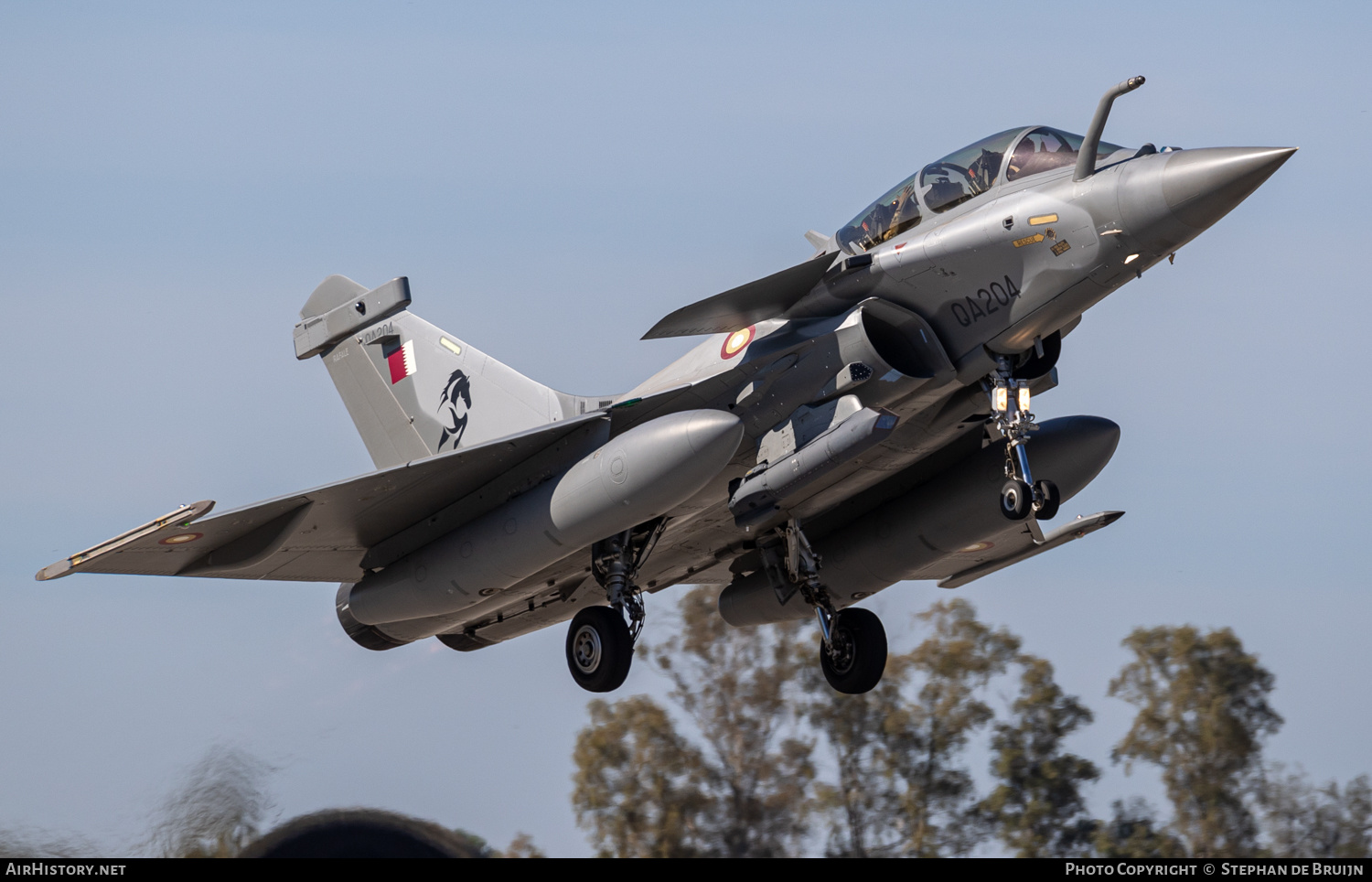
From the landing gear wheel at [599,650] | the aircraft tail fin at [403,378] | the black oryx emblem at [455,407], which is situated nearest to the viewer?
the landing gear wheel at [599,650]

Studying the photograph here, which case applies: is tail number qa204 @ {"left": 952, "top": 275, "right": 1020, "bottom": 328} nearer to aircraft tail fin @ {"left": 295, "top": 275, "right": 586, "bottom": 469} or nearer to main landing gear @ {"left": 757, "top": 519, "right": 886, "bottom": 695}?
main landing gear @ {"left": 757, "top": 519, "right": 886, "bottom": 695}

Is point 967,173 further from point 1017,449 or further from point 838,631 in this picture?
point 838,631

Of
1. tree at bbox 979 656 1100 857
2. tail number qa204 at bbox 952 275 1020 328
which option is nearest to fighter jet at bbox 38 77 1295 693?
tail number qa204 at bbox 952 275 1020 328

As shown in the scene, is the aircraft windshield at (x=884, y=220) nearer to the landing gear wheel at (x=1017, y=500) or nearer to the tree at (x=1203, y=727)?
the landing gear wheel at (x=1017, y=500)

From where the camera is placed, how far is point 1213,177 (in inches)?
417

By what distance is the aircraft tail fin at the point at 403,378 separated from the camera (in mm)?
15094

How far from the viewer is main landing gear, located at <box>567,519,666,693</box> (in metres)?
13.1

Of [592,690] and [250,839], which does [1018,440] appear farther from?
[250,839]

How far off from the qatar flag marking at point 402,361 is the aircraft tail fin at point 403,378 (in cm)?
1

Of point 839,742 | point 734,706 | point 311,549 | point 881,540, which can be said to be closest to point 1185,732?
point 839,742

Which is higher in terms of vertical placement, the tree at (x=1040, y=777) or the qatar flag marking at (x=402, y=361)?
the qatar flag marking at (x=402, y=361)

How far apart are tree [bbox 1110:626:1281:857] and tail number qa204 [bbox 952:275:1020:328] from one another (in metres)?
7.89

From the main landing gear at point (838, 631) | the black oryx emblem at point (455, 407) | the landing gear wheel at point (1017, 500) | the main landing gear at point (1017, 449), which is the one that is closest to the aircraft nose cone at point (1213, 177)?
the main landing gear at point (1017, 449)

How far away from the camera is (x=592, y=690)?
43.1ft
